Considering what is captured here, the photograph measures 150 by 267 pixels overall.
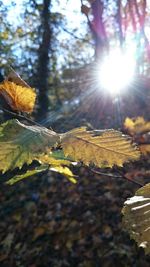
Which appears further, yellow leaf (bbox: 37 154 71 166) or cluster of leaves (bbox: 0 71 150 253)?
yellow leaf (bbox: 37 154 71 166)

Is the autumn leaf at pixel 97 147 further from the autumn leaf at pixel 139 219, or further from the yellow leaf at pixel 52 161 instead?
the yellow leaf at pixel 52 161

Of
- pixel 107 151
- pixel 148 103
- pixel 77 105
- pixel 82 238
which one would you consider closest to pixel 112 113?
pixel 148 103

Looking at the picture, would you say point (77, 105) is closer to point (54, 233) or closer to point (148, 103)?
point (148, 103)

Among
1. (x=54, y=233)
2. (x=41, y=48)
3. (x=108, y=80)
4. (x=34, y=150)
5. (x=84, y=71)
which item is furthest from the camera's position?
(x=84, y=71)

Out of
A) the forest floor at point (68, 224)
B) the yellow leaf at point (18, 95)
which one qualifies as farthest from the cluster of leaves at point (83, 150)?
the forest floor at point (68, 224)

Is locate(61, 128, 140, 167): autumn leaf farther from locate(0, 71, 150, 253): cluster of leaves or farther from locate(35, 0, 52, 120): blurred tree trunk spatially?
locate(35, 0, 52, 120): blurred tree trunk

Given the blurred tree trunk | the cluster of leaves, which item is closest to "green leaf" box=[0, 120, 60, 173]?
the cluster of leaves

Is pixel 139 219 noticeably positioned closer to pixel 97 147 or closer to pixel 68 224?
→ pixel 97 147

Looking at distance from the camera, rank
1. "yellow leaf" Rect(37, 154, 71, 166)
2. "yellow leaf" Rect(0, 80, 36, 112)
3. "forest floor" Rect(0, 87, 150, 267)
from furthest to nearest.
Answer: "forest floor" Rect(0, 87, 150, 267) → "yellow leaf" Rect(37, 154, 71, 166) → "yellow leaf" Rect(0, 80, 36, 112)
